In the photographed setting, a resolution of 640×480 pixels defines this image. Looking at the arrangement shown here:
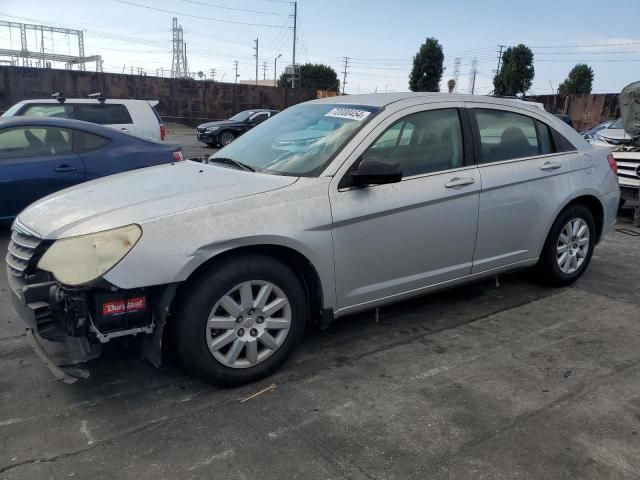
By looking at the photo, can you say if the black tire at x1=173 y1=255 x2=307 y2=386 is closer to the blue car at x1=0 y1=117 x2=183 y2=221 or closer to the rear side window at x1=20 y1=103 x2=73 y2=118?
the blue car at x1=0 y1=117 x2=183 y2=221

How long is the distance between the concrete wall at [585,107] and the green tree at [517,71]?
1817 cm

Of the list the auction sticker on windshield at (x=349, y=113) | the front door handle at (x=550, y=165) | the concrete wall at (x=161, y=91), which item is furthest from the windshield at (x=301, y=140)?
the concrete wall at (x=161, y=91)

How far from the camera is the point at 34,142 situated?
6.33 meters

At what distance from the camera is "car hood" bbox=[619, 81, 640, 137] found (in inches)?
341

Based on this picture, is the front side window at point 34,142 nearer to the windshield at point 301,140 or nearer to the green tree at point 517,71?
the windshield at point 301,140

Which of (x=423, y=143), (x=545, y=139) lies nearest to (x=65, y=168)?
(x=423, y=143)

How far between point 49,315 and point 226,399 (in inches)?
40.4

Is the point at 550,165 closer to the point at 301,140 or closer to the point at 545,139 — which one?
the point at 545,139

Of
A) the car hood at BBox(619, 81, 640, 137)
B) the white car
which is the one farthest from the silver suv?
the white car

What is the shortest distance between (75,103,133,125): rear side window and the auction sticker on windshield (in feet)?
25.8

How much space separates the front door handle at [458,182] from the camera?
3828mm

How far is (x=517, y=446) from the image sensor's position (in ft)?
8.73

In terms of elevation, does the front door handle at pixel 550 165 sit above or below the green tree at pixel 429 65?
below

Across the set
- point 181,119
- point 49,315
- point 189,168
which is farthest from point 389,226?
point 181,119
